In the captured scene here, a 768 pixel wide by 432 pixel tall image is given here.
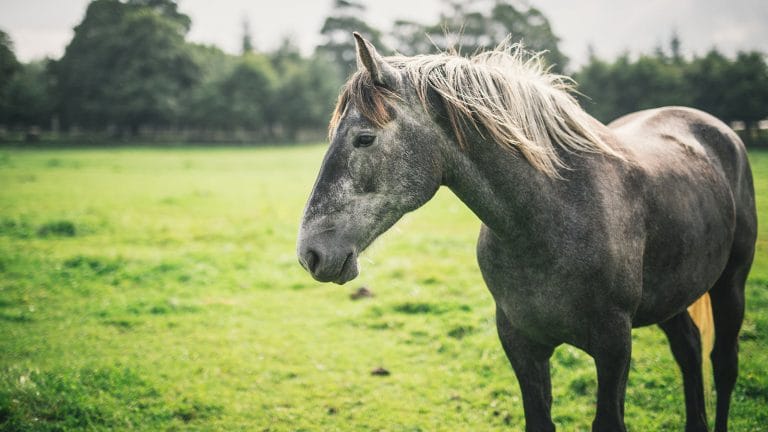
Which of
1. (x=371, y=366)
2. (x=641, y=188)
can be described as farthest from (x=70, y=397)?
(x=641, y=188)

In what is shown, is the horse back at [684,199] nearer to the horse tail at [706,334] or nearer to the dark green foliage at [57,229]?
the horse tail at [706,334]

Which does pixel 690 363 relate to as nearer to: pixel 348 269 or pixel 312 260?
pixel 348 269

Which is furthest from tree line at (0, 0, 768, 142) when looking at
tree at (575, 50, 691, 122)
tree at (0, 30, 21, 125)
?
tree at (575, 50, 691, 122)

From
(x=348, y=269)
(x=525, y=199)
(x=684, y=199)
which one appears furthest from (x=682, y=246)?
(x=348, y=269)

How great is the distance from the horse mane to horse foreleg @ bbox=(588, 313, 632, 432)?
78 centimetres

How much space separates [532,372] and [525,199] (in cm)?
103

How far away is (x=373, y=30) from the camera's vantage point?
8156cm

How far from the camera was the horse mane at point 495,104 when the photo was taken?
2234mm

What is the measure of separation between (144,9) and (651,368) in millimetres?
64924

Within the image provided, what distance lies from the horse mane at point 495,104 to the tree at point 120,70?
5660cm

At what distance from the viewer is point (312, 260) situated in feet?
6.94

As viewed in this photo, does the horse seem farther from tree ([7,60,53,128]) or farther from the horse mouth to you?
tree ([7,60,53,128])

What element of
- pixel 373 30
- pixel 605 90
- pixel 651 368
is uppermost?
pixel 373 30

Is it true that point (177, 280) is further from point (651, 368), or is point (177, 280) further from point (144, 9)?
point (144, 9)
